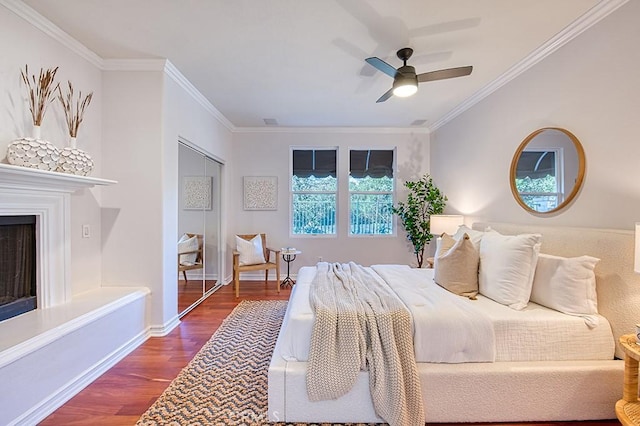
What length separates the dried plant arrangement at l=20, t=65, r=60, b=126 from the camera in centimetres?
214

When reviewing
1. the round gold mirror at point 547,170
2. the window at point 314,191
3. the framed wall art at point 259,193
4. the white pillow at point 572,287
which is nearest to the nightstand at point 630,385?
the white pillow at point 572,287

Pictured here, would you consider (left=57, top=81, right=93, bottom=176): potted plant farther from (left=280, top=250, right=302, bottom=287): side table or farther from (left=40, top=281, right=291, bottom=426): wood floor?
(left=280, top=250, right=302, bottom=287): side table

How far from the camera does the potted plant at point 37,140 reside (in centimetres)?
196

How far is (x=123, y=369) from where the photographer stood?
2.35 metres

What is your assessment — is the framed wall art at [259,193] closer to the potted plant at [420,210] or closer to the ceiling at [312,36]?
the ceiling at [312,36]

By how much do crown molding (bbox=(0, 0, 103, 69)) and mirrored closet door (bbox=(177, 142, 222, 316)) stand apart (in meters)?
1.06

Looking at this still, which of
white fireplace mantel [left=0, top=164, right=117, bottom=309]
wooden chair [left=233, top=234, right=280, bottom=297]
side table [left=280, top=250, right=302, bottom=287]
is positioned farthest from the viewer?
side table [left=280, top=250, right=302, bottom=287]

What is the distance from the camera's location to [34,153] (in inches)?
79.8

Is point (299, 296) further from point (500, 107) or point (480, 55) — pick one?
point (500, 107)

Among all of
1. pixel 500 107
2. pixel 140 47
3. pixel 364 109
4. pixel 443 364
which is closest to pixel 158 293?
pixel 140 47

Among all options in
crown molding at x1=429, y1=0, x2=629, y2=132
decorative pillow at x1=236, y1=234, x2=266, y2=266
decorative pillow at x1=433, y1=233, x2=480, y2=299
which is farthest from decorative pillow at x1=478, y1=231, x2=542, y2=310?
decorative pillow at x1=236, y1=234, x2=266, y2=266

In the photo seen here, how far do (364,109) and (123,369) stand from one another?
12.8 feet

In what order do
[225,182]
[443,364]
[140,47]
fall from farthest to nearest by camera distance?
[225,182]
[140,47]
[443,364]

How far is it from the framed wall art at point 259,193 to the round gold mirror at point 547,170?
352 centimetres
